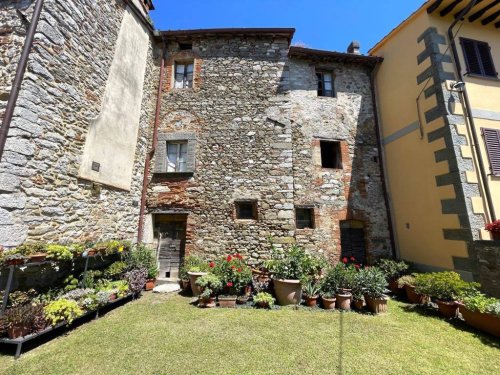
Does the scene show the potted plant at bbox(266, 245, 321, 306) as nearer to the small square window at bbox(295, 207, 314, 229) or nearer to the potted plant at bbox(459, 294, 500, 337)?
the small square window at bbox(295, 207, 314, 229)

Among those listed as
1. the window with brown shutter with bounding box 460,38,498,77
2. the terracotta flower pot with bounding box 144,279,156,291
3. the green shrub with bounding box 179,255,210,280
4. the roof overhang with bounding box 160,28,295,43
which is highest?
the roof overhang with bounding box 160,28,295,43

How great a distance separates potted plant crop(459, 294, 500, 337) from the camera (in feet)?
14.3

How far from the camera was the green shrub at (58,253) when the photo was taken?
4.37 meters

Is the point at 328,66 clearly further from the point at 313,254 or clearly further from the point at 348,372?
the point at 348,372

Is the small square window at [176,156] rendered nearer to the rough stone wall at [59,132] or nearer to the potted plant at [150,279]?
the rough stone wall at [59,132]

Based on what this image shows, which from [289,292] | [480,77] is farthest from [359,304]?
[480,77]

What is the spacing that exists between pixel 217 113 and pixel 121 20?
3945 mm

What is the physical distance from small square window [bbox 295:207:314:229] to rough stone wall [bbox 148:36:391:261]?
26 cm

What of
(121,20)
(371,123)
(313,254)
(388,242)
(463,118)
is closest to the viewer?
(463,118)

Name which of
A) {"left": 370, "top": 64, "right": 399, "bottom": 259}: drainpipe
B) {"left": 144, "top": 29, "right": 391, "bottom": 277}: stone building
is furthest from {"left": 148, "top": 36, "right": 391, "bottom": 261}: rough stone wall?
{"left": 370, "top": 64, "right": 399, "bottom": 259}: drainpipe

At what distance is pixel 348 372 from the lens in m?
3.24

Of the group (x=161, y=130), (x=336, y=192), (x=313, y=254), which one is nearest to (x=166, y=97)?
(x=161, y=130)

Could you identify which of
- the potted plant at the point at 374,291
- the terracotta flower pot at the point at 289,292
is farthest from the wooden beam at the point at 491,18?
the terracotta flower pot at the point at 289,292

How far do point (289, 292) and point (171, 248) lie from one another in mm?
4323
